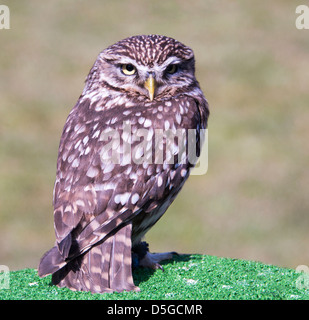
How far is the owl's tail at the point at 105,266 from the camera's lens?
316 cm

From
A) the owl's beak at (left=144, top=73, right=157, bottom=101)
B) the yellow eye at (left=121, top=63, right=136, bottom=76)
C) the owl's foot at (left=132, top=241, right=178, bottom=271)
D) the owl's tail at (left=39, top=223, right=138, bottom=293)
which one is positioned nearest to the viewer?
the owl's tail at (left=39, top=223, right=138, bottom=293)

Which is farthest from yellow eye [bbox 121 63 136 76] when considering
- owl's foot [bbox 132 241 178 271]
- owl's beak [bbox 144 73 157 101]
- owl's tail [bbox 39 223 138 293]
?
owl's foot [bbox 132 241 178 271]

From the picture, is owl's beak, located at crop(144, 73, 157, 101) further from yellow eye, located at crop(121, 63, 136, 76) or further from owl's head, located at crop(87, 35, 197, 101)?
yellow eye, located at crop(121, 63, 136, 76)

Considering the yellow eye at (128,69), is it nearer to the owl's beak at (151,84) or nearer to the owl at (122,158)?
the owl at (122,158)

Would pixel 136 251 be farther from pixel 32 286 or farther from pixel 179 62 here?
pixel 179 62

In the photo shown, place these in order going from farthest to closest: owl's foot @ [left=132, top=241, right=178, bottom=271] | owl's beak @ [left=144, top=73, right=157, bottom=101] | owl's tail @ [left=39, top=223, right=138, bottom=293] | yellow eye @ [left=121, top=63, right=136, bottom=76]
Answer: owl's foot @ [left=132, top=241, right=178, bottom=271], yellow eye @ [left=121, top=63, right=136, bottom=76], owl's beak @ [left=144, top=73, right=157, bottom=101], owl's tail @ [left=39, top=223, right=138, bottom=293]

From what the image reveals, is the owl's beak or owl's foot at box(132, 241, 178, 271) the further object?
owl's foot at box(132, 241, 178, 271)

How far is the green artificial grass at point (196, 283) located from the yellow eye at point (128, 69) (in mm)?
1162

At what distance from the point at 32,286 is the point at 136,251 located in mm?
651

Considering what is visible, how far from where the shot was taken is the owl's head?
350 centimetres
